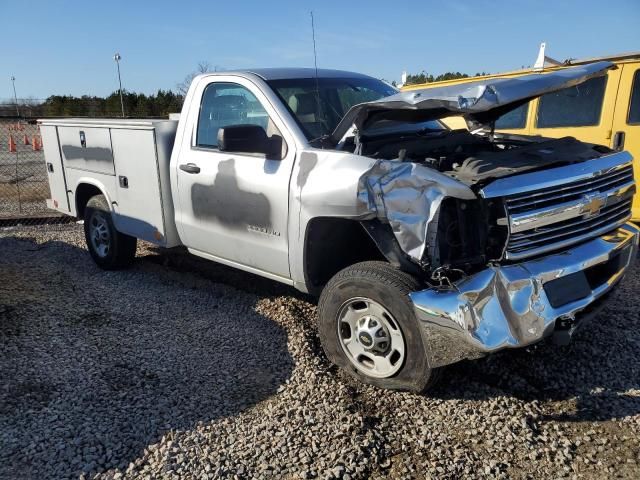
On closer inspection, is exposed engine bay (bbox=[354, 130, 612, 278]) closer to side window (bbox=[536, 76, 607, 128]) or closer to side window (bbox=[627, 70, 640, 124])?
side window (bbox=[627, 70, 640, 124])

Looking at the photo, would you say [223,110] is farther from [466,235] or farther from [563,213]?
[563,213]

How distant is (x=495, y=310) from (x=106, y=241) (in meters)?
4.58

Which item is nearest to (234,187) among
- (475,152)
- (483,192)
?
(475,152)

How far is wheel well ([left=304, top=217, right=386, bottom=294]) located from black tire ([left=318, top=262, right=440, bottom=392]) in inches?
12.0

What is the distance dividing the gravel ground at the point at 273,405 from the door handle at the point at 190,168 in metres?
1.27

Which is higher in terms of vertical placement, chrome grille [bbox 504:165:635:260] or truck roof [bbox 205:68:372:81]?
truck roof [bbox 205:68:372:81]

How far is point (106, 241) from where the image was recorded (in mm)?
5949

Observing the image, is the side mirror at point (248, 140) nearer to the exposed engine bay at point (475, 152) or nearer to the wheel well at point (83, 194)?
the exposed engine bay at point (475, 152)

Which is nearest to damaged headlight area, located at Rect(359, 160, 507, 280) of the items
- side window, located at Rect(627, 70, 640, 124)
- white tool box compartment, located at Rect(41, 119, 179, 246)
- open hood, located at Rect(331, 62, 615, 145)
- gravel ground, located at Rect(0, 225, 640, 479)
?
open hood, located at Rect(331, 62, 615, 145)

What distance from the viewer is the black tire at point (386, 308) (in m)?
3.07

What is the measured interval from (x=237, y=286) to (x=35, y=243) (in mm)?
3613

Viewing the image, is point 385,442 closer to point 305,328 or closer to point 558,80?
point 305,328

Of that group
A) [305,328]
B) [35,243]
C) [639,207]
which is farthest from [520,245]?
[35,243]

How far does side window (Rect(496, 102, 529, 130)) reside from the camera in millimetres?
7090
